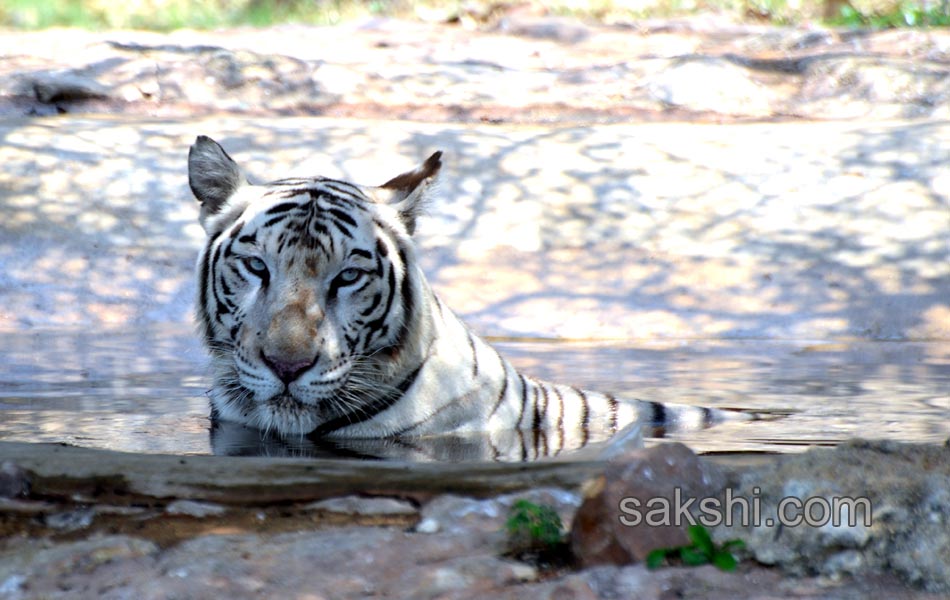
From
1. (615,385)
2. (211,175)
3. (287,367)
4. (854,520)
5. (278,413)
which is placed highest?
(211,175)

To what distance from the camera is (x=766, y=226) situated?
723 centimetres

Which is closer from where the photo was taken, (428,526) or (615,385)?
(428,526)

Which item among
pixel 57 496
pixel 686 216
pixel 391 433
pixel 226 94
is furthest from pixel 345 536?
pixel 226 94

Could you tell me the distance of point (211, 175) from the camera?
12.5ft

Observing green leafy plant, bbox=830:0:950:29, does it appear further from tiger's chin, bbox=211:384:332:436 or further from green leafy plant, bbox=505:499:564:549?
green leafy plant, bbox=505:499:564:549

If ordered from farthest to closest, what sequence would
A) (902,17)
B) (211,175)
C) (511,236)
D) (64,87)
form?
(902,17) → (64,87) → (511,236) → (211,175)

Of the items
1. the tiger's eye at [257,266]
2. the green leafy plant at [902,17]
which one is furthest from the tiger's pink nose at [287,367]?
the green leafy plant at [902,17]

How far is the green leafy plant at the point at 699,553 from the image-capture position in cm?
205

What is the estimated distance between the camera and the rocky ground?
2.09 metres

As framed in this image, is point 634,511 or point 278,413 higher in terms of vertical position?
point 634,511

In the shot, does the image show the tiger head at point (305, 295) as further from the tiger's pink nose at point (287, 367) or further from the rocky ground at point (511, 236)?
the rocky ground at point (511, 236)

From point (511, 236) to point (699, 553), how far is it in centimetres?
525

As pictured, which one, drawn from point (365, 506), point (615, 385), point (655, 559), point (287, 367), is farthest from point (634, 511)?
point (615, 385)

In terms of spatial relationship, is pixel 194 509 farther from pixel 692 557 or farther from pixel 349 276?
pixel 349 276
